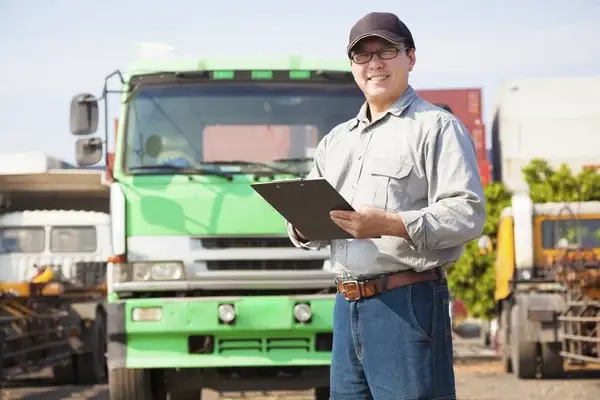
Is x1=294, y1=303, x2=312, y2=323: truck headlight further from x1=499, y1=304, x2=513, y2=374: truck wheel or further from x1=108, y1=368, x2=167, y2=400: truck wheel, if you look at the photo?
x1=499, y1=304, x2=513, y2=374: truck wheel

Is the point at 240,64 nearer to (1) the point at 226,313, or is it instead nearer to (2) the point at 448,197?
(1) the point at 226,313

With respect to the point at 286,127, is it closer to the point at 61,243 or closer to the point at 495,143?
the point at 61,243

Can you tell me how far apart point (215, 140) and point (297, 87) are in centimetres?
73

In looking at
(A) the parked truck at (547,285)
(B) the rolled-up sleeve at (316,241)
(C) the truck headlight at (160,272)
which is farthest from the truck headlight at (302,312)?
(A) the parked truck at (547,285)

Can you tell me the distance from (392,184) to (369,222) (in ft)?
0.84

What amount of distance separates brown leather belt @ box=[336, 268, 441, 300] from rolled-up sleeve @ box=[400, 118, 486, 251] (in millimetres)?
124

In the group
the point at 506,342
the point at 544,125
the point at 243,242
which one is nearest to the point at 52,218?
the point at 506,342

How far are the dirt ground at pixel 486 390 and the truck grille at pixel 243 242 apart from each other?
3.53 m

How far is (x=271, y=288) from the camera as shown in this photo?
934cm

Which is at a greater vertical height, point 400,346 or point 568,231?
point 568,231

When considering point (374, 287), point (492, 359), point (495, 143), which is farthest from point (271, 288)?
point (495, 143)

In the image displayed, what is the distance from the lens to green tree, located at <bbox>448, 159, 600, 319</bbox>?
2869 cm

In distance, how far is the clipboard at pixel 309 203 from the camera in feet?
13.0

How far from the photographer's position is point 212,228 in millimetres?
9305
